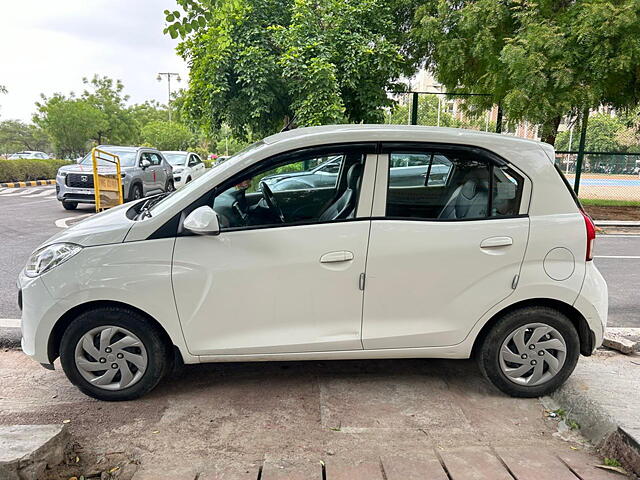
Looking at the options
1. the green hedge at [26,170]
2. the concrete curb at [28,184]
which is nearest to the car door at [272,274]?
the concrete curb at [28,184]

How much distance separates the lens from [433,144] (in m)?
3.25

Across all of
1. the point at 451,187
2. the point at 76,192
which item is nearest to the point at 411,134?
the point at 451,187

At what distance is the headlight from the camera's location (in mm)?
3066

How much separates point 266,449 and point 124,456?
31.5 inches

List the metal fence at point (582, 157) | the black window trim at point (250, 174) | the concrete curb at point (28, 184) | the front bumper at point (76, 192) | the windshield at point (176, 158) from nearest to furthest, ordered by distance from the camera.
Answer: the black window trim at point (250, 174)
the front bumper at point (76, 192)
the metal fence at point (582, 157)
the windshield at point (176, 158)
the concrete curb at point (28, 184)

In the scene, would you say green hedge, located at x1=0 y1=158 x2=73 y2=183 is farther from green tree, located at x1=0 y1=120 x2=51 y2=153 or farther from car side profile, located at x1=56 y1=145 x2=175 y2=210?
green tree, located at x1=0 y1=120 x2=51 y2=153

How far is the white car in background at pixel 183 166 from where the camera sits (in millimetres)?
16828

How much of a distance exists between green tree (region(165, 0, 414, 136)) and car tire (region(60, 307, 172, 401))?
7961mm

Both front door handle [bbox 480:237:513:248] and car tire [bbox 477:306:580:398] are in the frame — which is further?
car tire [bbox 477:306:580:398]

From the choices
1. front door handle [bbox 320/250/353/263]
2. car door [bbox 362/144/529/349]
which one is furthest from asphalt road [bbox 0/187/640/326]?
front door handle [bbox 320/250/353/263]

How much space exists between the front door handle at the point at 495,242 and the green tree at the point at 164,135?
44.1 meters

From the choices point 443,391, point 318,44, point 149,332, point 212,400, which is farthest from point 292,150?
point 318,44

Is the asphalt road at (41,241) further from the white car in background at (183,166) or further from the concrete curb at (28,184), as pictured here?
the concrete curb at (28,184)

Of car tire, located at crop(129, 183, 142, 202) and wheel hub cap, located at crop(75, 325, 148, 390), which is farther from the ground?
car tire, located at crop(129, 183, 142, 202)
